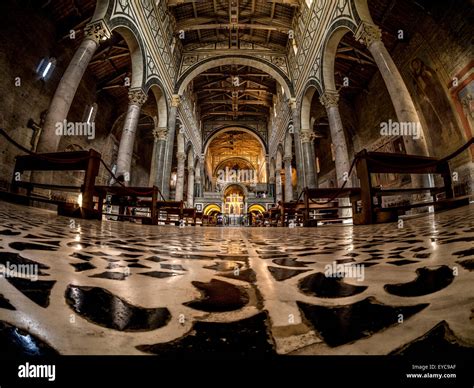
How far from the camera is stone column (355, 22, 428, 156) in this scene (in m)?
5.14

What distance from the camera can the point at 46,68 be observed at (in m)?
9.02

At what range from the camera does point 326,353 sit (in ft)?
1.19

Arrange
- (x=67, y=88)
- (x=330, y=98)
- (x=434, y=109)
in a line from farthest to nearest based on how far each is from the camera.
A: 1. (x=330, y=98)
2. (x=434, y=109)
3. (x=67, y=88)

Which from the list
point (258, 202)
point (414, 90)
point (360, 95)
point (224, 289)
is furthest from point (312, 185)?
point (258, 202)

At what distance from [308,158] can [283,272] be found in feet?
34.7

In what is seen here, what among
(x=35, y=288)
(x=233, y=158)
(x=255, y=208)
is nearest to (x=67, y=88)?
(x=35, y=288)

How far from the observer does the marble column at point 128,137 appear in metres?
7.86

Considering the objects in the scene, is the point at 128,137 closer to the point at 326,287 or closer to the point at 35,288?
the point at 35,288

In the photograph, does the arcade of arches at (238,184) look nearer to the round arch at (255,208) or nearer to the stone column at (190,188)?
the round arch at (255,208)

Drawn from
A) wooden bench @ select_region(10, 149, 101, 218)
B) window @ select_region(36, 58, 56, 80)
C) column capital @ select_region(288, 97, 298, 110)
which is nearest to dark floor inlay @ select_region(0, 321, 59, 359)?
wooden bench @ select_region(10, 149, 101, 218)

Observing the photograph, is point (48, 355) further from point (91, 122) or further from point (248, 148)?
point (248, 148)

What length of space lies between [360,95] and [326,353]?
1578 centimetres

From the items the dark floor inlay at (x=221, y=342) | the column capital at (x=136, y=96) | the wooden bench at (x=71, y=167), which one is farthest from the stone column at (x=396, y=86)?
the column capital at (x=136, y=96)

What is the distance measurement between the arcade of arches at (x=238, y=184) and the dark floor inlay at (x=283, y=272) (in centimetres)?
1
